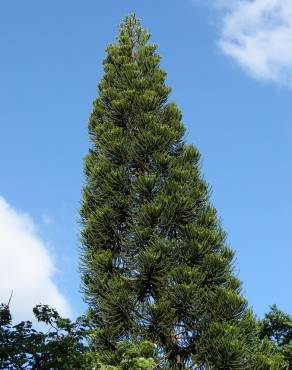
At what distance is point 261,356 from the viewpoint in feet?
55.6

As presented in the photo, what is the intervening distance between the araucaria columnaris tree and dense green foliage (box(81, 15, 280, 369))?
3 centimetres

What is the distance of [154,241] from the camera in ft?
61.6

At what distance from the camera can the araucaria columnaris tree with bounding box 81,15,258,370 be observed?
1739 cm

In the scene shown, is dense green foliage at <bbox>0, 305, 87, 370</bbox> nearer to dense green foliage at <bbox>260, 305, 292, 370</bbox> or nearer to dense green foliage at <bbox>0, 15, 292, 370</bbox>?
dense green foliage at <bbox>0, 15, 292, 370</bbox>

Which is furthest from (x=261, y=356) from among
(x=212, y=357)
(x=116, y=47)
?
(x=116, y=47)

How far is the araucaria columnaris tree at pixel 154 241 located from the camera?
1739cm

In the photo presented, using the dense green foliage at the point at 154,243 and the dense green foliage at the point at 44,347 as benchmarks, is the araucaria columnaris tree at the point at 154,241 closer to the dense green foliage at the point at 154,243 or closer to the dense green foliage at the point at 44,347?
the dense green foliage at the point at 154,243

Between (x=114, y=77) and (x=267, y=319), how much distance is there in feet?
40.4

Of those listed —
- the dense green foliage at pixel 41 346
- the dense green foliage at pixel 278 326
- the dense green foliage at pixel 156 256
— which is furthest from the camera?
the dense green foliage at pixel 278 326

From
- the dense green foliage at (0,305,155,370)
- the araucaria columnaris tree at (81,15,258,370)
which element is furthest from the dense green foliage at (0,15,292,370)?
the dense green foliage at (0,305,155,370)

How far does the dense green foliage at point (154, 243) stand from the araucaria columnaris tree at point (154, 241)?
34mm

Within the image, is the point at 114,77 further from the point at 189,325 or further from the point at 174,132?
the point at 189,325

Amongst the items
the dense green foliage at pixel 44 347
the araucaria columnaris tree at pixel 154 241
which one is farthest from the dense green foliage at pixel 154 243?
the dense green foliage at pixel 44 347

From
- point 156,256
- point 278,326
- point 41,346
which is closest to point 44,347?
point 41,346
